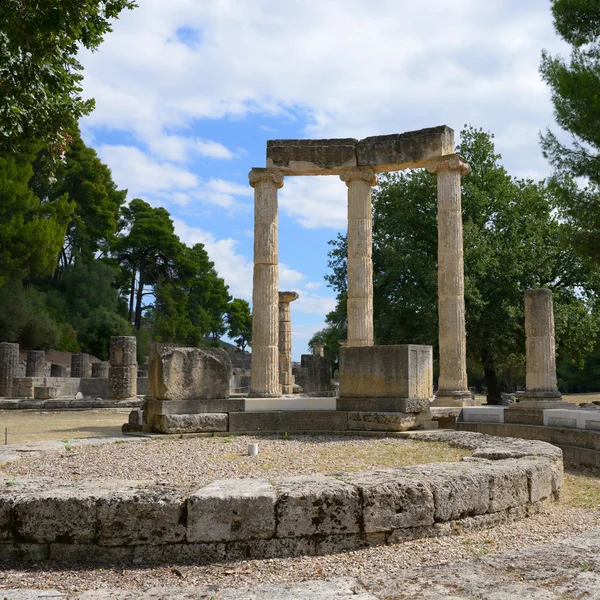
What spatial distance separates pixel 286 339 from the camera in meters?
29.2

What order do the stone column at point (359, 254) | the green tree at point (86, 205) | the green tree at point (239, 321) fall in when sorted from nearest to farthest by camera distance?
the stone column at point (359, 254), the green tree at point (86, 205), the green tree at point (239, 321)

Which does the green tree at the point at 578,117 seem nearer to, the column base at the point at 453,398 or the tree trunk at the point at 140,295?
the column base at the point at 453,398

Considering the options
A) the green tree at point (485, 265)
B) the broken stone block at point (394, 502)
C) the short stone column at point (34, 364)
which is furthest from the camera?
the short stone column at point (34, 364)

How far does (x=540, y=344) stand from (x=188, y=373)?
765 cm

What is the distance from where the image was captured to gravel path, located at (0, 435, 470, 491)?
22.8 feet

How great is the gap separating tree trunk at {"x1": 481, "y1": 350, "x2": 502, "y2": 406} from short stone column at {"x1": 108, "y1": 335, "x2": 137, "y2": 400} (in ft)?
40.9

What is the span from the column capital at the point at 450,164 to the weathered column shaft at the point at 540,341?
4.05 m

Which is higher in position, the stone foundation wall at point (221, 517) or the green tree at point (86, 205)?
the green tree at point (86, 205)

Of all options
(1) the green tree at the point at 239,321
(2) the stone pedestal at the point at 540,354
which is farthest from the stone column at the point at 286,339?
(1) the green tree at the point at 239,321

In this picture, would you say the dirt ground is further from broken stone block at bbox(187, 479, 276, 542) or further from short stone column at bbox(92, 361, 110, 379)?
short stone column at bbox(92, 361, 110, 379)

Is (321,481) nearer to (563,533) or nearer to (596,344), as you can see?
(563,533)

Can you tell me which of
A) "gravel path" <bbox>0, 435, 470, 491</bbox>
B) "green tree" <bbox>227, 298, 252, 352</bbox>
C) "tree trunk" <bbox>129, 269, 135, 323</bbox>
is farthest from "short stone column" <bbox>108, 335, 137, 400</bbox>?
"green tree" <bbox>227, 298, 252, 352</bbox>

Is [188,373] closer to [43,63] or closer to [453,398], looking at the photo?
[43,63]

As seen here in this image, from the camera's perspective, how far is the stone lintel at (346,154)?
1727 centimetres
